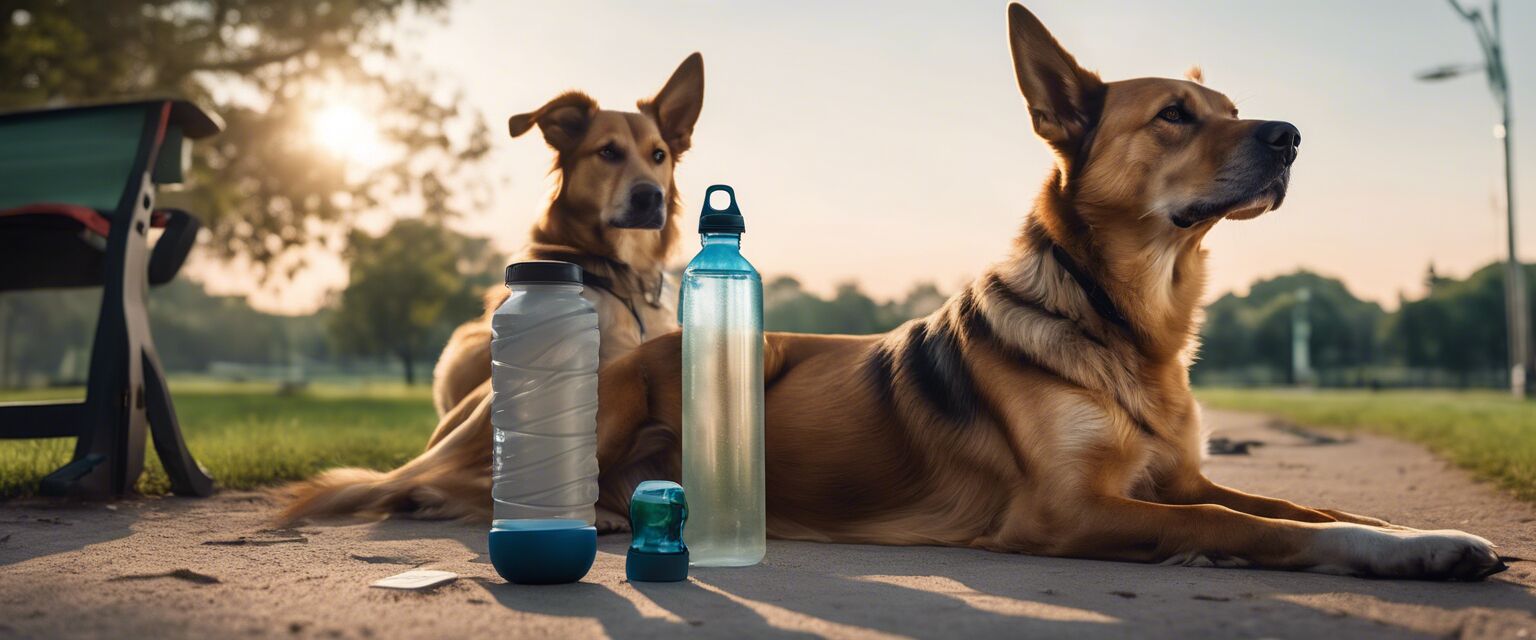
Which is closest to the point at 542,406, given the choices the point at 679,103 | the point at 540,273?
the point at 540,273

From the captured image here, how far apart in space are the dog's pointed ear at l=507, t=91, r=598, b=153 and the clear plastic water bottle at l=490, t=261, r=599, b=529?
2.38m

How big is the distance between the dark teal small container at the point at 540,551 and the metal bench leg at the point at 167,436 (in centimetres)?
310

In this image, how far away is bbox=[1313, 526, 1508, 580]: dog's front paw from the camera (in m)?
2.95

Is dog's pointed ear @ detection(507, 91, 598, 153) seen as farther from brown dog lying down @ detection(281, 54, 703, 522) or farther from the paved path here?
the paved path

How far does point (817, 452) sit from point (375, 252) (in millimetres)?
20463

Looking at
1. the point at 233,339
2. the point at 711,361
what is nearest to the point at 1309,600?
the point at 711,361

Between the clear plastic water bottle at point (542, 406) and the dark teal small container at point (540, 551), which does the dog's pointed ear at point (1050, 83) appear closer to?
the clear plastic water bottle at point (542, 406)

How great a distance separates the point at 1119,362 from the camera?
12.2 feet

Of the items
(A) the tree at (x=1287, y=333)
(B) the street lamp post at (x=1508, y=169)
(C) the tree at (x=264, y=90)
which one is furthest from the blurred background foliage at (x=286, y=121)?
(A) the tree at (x=1287, y=333)

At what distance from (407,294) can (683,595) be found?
3904 cm

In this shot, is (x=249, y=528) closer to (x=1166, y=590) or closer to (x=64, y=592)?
(x=64, y=592)

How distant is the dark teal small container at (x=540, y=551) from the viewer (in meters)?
2.91

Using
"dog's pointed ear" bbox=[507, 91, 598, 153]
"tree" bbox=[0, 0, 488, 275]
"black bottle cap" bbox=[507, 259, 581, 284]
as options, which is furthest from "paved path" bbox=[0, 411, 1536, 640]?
"tree" bbox=[0, 0, 488, 275]

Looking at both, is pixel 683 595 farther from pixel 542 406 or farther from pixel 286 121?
pixel 286 121
